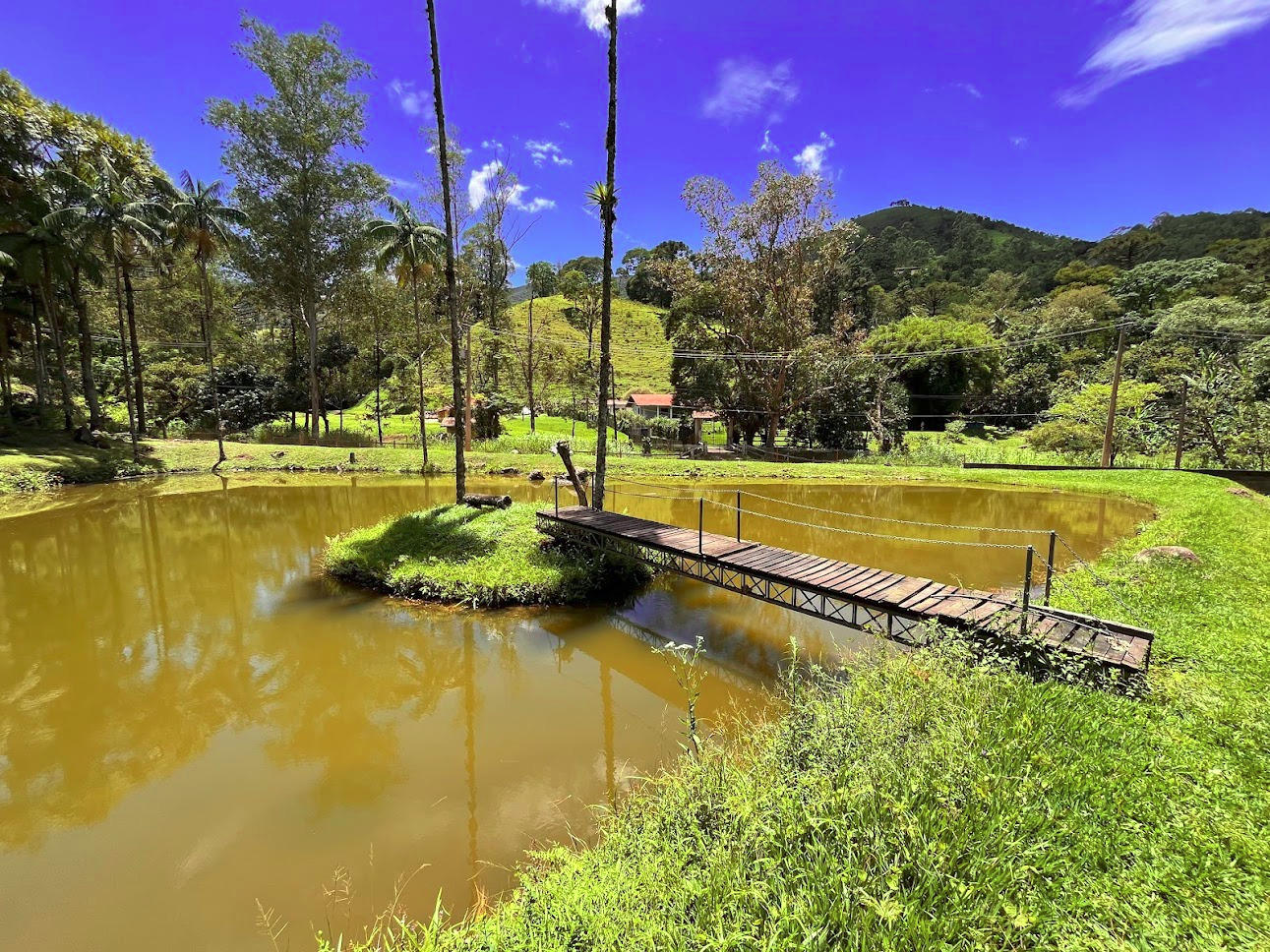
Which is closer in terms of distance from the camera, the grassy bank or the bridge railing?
the grassy bank

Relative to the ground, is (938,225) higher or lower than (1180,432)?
higher

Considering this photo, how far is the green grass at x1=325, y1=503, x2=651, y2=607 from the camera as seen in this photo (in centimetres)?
Result: 1017

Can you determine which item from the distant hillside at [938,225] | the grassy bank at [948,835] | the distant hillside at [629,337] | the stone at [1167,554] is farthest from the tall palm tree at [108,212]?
the distant hillside at [938,225]

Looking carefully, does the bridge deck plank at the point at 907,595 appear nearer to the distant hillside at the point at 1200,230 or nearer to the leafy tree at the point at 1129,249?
the distant hillside at the point at 1200,230

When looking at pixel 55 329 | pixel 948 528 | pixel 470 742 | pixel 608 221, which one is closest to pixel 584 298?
pixel 55 329

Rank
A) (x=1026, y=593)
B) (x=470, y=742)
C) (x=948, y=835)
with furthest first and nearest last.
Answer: (x=470, y=742) → (x=1026, y=593) → (x=948, y=835)

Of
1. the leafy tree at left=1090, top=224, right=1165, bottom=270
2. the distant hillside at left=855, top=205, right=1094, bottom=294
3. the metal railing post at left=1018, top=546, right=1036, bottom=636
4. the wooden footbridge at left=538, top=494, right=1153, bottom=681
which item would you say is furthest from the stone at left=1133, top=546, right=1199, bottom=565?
the leafy tree at left=1090, top=224, right=1165, bottom=270

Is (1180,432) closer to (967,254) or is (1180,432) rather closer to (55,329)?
(55,329)

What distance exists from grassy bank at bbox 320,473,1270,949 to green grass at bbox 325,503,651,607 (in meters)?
5.63

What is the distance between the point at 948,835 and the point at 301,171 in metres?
36.1

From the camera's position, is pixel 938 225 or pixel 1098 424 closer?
pixel 1098 424

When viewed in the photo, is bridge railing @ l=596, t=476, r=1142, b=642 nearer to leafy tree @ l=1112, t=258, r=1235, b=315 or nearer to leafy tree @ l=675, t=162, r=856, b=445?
leafy tree @ l=675, t=162, r=856, b=445

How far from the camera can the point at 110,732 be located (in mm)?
6523

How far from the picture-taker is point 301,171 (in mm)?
28141
